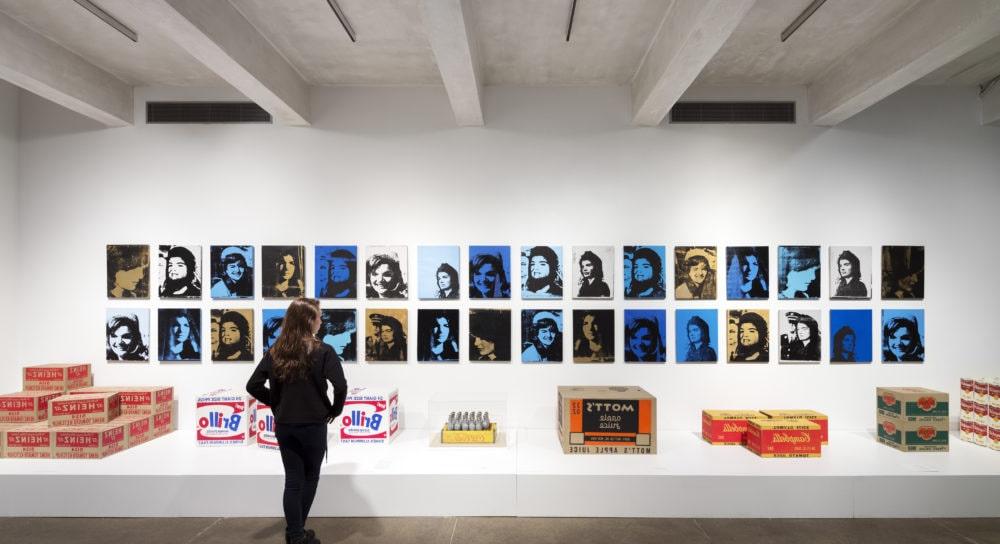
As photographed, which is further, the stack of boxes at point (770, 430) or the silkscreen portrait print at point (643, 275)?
the silkscreen portrait print at point (643, 275)

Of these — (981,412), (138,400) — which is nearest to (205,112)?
(138,400)

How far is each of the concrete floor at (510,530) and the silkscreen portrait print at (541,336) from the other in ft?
5.28

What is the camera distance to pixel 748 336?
5023 mm

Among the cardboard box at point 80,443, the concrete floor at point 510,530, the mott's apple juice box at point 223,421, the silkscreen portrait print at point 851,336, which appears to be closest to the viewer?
the concrete floor at point 510,530

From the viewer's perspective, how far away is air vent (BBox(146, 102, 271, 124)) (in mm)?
5093

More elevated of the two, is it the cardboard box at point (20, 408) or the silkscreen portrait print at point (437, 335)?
the silkscreen portrait print at point (437, 335)

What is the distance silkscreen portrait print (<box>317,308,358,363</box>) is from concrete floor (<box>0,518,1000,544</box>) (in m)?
1.68

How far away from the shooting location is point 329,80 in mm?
5016

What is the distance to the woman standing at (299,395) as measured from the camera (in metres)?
3.05

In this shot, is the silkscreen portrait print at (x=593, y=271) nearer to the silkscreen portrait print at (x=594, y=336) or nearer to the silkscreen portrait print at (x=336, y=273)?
the silkscreen portrait print at (x=594, y=336)

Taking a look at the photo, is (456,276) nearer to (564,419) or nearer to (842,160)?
(564,419)

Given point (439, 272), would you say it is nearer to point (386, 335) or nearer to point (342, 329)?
point (386, 335)

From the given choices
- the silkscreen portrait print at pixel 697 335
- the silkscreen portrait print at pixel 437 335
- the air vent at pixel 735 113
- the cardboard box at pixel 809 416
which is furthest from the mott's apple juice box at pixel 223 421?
the air vent at pixel 735 113

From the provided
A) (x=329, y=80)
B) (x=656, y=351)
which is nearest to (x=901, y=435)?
(x=656, y=351)
